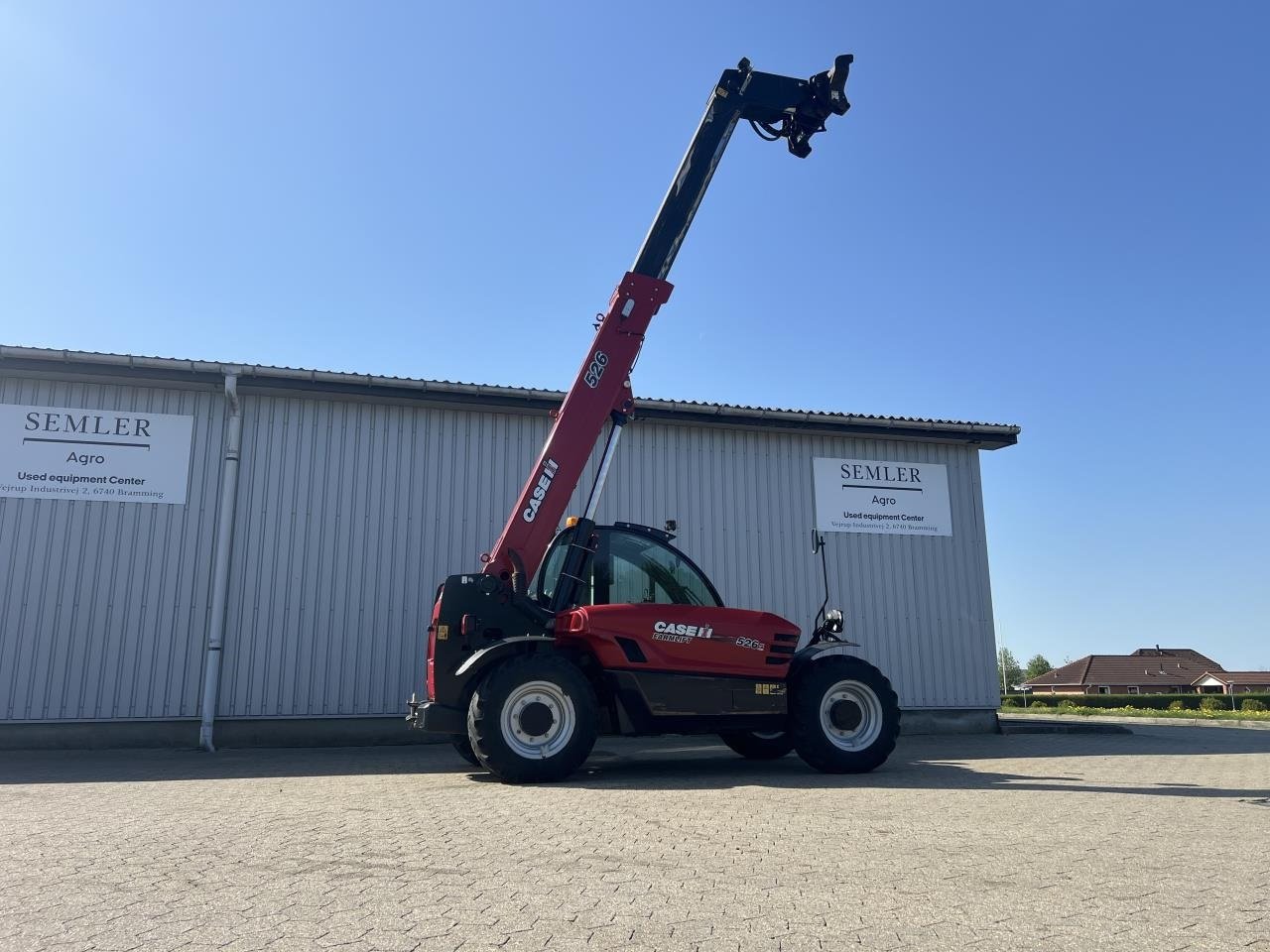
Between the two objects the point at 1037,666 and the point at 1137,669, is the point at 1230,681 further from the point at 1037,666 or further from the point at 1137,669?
the point at 1037,666

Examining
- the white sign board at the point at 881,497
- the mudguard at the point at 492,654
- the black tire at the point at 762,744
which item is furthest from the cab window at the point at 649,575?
the white sign board at the point at 881,497

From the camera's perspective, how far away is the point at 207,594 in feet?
40.2

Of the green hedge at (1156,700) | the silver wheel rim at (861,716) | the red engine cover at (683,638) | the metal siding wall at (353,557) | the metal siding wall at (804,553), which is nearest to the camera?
the red engine cover at (683,638)

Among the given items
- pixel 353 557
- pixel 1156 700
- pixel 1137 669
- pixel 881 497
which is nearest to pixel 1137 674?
pixel 1137 669

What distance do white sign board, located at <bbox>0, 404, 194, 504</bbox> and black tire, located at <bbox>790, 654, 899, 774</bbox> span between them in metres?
8.75

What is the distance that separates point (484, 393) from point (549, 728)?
610cm

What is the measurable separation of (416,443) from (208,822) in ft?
25.8

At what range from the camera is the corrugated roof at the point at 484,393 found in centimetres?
1202

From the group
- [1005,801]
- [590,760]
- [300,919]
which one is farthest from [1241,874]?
[590,760]

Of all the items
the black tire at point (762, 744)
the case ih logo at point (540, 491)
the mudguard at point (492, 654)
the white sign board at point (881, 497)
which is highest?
the white sign board at point (881, 497)

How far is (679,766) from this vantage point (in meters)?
9.95

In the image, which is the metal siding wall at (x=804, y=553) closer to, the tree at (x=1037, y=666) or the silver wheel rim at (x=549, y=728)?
the silver wheel rim at (x=549, y=728)

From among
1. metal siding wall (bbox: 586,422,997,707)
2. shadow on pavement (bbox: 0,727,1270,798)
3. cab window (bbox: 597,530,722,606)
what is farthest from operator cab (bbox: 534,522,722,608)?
metal siding wall (bbox: 586,422,997,707)

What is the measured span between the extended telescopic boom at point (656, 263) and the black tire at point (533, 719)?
4.93 ft
